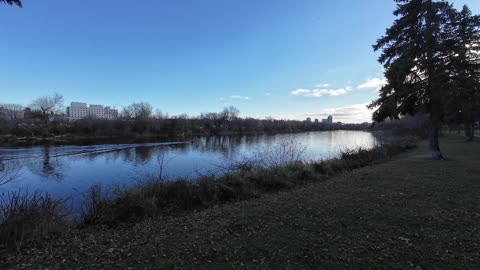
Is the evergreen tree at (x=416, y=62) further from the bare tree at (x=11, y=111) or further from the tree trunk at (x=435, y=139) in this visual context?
the bare tree at (x=11, y=111)

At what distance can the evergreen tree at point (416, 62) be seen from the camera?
12609 millimetres

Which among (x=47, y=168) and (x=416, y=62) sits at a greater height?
(x=416, y=62)

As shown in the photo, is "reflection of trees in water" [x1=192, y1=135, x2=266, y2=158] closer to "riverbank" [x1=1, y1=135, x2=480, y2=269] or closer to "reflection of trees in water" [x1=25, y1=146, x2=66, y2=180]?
"reflection of trees in water" [x1=25, y1=146, x2=66, y2=180]

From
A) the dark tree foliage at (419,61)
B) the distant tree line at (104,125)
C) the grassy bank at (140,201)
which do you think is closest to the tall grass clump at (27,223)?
the grassy bank at (140,201)

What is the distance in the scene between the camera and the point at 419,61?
12977 millimetres

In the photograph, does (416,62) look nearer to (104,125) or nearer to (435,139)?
(435,139)

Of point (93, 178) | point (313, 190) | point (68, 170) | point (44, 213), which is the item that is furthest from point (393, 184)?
point (68, 170)

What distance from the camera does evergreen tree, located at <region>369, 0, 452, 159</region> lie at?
12.6m

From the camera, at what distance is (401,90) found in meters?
13.6

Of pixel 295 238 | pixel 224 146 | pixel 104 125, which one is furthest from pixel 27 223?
pixel 104 125

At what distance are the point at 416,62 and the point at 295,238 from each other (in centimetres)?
1294

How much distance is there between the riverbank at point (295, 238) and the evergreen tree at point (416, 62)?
7.76 m

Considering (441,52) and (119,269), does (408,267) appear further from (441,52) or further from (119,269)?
(441,52)

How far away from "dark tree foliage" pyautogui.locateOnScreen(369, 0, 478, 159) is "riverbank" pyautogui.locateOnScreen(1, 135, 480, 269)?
775 cm
